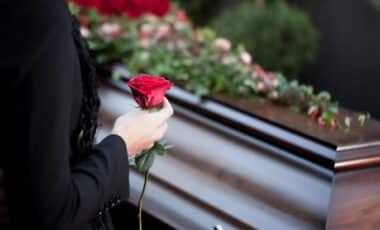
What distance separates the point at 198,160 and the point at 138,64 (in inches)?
29.8

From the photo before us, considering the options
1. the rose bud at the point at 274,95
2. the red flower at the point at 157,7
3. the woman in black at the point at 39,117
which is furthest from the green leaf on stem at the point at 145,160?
the red flower at the point at 157,7

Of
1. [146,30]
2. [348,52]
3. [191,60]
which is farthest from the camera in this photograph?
[348,52]

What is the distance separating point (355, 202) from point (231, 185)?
0.94 feet

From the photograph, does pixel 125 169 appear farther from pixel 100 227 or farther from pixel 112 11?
pixel 112 11

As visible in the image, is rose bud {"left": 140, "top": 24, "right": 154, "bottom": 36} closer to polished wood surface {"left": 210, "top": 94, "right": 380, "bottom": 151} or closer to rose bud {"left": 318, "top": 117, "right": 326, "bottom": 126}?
polished wood surface {"left": 210, "top": 94, "right": 380, "bottom": 151}

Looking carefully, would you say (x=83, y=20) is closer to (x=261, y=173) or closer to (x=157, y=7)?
(x=157, y=7)

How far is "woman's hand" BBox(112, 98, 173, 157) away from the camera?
3.82 feet

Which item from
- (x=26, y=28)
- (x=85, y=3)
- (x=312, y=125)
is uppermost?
(x=26, y=28)

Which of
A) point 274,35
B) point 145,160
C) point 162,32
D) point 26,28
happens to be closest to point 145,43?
point 162,32

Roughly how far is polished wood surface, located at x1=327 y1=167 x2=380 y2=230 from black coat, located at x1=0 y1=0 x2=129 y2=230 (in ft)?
2.21

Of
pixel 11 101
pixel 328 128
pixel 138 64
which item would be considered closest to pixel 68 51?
pixel 11 101

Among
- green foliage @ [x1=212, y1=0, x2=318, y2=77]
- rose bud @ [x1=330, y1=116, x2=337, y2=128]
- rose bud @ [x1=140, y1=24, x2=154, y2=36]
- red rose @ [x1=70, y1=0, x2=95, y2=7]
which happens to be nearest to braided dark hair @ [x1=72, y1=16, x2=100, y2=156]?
rose bud @ [x1=330, y1=116, x2=337, y2=128]

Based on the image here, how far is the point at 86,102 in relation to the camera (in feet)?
3.72

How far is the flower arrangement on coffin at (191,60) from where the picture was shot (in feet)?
6.63
